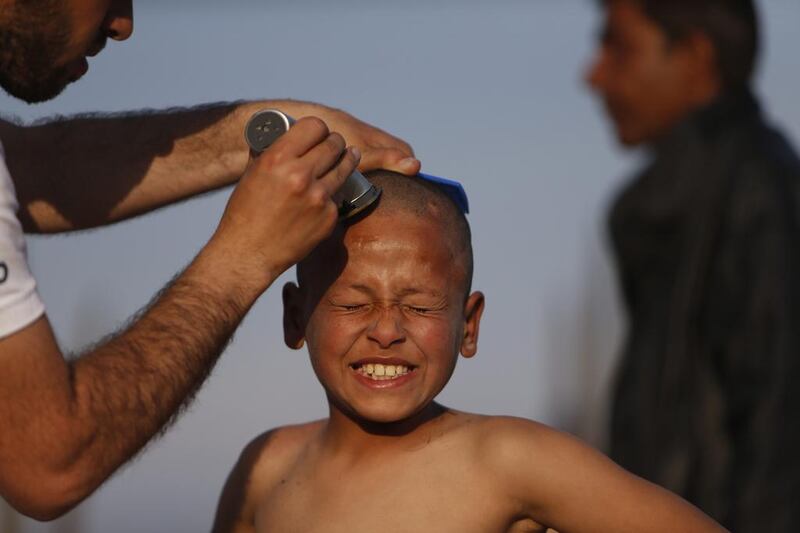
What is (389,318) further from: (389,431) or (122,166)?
(122,166)

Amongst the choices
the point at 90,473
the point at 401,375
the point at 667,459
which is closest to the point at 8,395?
the point at 90,473

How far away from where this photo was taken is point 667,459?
6090 millimetres

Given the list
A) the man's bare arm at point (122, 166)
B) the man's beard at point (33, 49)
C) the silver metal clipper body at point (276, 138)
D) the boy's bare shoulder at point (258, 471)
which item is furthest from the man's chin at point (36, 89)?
the boy's bare shoulder at point (258, 471)

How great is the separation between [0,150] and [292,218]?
599mm

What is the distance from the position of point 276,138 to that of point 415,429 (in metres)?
0.71

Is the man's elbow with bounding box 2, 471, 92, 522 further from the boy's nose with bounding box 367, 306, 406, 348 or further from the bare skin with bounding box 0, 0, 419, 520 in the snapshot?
the boy's nose with bounding box 367, 306, 406, 348

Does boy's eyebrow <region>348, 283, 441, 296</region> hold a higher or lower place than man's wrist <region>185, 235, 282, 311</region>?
lower

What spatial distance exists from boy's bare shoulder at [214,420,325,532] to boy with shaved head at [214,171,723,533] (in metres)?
0.12

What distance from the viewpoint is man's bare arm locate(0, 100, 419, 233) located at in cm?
456

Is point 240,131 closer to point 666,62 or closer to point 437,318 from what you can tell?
point 437,318

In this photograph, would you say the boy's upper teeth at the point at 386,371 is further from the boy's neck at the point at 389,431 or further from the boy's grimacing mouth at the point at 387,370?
the boy's neck at the point at 389,431

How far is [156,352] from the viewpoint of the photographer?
3.67 metres

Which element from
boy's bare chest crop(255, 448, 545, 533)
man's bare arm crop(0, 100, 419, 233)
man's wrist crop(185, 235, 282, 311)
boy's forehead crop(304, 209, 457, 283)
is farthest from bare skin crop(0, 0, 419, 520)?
→ boy's bare chest crop(255, 448, 545, 533)

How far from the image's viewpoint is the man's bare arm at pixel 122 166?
15.0 feet
